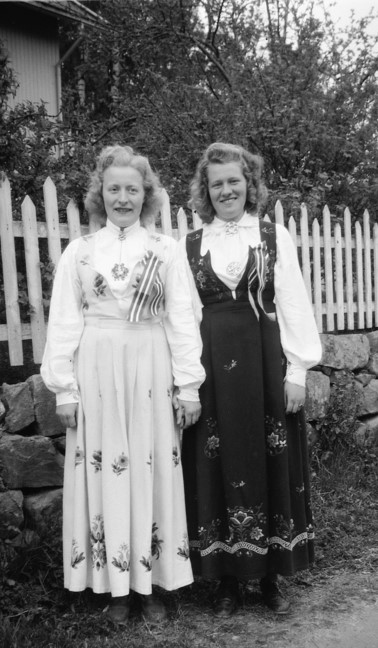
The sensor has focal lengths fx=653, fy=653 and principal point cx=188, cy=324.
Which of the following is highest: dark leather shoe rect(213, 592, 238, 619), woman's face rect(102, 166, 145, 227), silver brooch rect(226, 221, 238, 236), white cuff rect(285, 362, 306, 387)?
woman's face rect(102, 166, 145, 227)

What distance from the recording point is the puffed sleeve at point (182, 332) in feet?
8.85

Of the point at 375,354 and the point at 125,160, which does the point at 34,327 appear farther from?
the point at 375,354

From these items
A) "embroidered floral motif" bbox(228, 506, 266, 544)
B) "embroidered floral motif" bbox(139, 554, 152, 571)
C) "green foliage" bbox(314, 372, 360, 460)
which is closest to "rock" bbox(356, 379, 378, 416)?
"green foliage" bbox(314, 372, 360, 460)

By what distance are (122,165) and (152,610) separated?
1865 mm

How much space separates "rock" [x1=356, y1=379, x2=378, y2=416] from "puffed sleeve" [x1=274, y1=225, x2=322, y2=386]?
8.12 ft

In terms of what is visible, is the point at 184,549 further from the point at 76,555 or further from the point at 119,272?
the point at 119,272

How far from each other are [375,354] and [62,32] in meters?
10.3

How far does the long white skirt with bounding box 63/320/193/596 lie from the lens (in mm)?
2605

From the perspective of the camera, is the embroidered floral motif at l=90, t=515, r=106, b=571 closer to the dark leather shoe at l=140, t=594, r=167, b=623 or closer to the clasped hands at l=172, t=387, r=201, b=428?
the dark leather shoe at l=140, t=594, r=167, b=623

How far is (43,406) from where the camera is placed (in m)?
A: 3.27

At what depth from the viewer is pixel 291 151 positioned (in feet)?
20.5

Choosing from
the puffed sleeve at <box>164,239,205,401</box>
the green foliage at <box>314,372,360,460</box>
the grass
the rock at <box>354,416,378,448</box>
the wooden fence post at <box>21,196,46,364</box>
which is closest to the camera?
the grass

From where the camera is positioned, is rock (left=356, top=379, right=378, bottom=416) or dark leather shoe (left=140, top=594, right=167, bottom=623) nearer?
dark leather shoe (left=140, top=594, right=167, bottom=623)

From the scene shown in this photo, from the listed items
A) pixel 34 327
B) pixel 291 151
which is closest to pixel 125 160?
pixel 34 327
